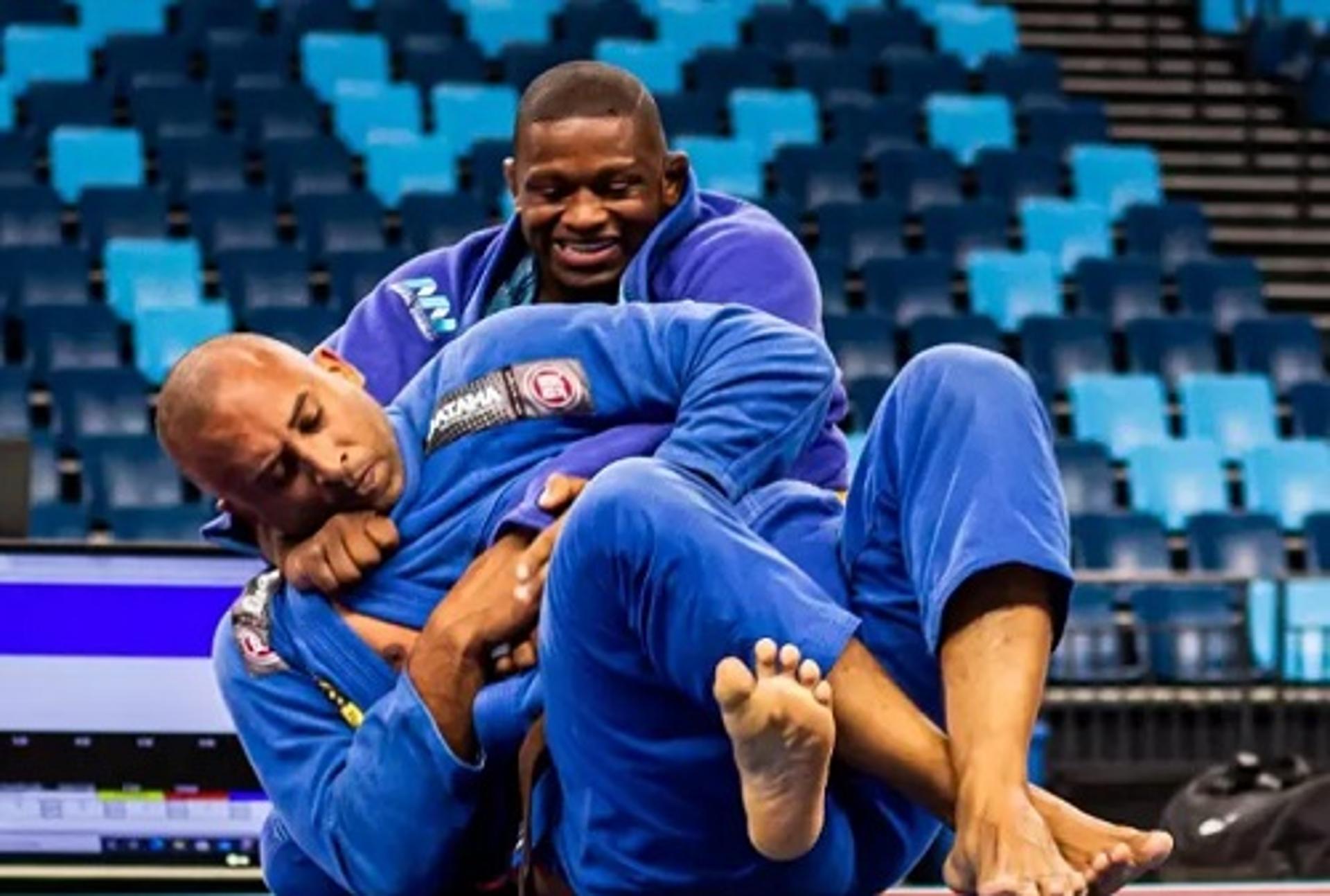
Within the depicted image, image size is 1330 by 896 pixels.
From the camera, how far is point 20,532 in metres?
4.53

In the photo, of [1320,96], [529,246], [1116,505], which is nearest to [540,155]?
[529,246]

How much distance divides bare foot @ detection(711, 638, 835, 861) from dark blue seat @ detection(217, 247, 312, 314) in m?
6.60

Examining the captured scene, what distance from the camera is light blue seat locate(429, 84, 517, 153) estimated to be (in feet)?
34.4

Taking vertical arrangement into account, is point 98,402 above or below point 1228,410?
above

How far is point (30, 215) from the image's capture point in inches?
370

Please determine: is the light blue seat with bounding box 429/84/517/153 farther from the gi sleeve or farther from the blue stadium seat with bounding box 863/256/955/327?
the gi sleeve

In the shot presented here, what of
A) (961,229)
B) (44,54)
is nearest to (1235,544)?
(961,229)

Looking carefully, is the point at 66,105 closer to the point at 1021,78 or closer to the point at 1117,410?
the point at 1117,410

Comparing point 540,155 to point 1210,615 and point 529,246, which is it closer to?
point 529,246

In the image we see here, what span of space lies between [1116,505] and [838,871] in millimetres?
6558

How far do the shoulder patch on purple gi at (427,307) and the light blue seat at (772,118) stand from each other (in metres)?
7.15

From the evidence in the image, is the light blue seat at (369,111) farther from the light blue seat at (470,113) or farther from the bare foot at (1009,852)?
the bare foot at (1009,852)

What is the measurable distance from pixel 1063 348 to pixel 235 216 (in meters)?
2.65

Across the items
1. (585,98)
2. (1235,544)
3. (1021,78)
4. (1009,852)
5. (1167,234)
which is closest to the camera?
(1009,852)
